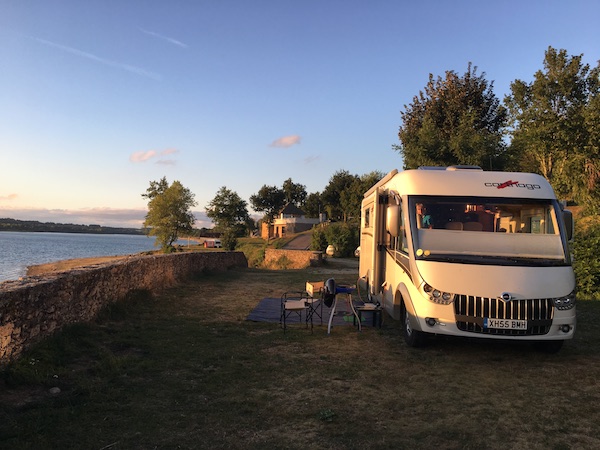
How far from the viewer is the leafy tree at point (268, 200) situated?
111 metres

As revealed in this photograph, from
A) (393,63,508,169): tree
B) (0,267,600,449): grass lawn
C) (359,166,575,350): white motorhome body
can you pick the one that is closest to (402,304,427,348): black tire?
(359,166,575,350): white motorhome body

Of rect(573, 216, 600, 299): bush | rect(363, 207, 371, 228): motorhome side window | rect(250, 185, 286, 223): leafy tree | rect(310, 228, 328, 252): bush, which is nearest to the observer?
rect(363, 207, 371, 228): motorhome side window

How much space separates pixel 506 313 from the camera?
592cm

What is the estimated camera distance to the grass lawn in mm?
3924

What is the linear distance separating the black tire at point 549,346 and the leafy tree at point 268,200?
342 ft

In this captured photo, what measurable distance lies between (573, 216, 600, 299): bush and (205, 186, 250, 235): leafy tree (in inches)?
3076

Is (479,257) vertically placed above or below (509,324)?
above

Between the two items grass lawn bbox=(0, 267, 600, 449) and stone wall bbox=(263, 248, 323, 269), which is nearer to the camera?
grass lawn bbox=(0, 267, 600, 449)

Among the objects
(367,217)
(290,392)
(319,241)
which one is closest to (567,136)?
(367,217)

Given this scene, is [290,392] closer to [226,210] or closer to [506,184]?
[506,184]

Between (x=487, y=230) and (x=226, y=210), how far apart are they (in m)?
83.4

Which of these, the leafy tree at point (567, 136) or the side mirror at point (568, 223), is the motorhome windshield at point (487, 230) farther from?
the leafy tree at point (567, 136)

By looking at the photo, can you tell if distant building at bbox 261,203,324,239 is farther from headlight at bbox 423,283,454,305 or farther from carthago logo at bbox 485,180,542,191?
headlight at bbox 423,283,454,305

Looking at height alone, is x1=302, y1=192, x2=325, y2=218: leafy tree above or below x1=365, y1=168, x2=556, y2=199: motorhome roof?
above
